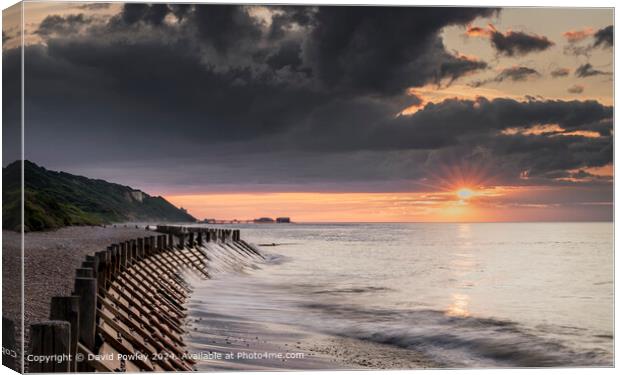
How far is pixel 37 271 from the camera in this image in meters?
14.3

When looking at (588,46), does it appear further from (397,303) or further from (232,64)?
(397,303)

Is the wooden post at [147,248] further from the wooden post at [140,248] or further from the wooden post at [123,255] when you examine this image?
the wooden post at [123,255]

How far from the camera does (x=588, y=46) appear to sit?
10680 mm

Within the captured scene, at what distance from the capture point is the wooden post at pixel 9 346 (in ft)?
28.1

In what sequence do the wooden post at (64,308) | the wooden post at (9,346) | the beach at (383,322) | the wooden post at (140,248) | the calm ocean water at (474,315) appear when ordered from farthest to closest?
the wooden post at (140,248)
the calm ocean water at (474,315)
the beach at (383,322)
the wooden post at (9,346)
the wooden post at (64,308)

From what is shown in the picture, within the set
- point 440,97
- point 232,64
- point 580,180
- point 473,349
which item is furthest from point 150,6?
point 473,349

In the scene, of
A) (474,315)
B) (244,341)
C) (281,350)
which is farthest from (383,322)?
(281,350)

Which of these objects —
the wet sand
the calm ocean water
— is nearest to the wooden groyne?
the wet sand

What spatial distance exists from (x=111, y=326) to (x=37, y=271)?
577cm

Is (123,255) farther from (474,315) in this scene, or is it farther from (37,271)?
(474,315)

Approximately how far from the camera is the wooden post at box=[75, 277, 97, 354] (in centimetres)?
807

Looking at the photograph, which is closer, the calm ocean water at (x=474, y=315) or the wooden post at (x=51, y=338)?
the wooden post at (x=51, y=338)

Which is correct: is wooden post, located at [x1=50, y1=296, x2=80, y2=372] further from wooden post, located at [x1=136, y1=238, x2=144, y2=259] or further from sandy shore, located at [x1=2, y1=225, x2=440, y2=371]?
wooden post, located at [x1=136, y1=238, x2=144, y2=259]

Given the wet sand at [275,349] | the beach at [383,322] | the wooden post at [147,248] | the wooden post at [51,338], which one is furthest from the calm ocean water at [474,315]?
the wooden post at [51,338]
